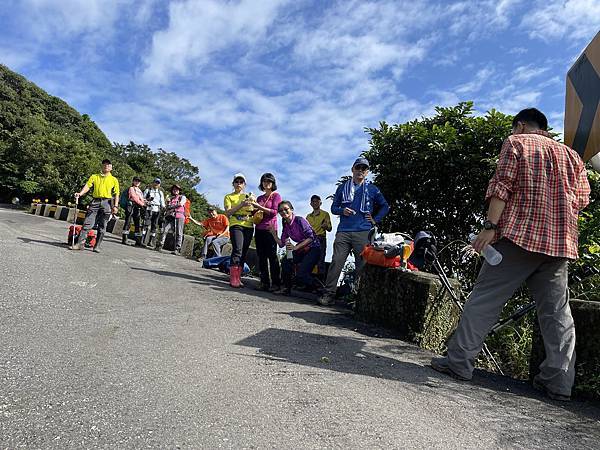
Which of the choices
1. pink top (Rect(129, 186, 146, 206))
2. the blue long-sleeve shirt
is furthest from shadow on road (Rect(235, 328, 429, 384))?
pink top (Rect(129, 186, 146, 206))

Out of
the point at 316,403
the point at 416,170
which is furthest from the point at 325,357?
the point at 416,170

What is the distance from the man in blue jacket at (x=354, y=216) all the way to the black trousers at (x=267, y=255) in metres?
1.09

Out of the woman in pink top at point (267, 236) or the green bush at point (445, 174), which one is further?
the woman in pink top at point (267, 236)

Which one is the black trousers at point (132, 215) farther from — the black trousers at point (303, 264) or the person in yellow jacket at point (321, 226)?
the black trousers at point (303, 264)

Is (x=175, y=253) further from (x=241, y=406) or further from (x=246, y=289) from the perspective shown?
(x=241, y=406)

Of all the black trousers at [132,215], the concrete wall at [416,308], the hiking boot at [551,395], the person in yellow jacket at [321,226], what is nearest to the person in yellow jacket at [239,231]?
the person in yellow jacket at [321,226]

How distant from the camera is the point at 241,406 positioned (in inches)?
86.2

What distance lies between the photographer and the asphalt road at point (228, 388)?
1910 mm

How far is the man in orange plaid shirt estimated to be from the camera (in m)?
2.96

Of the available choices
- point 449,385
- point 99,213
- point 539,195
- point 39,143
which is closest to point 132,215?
point 99,213

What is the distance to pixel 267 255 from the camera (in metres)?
6.78

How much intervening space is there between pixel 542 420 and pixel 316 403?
137 cm

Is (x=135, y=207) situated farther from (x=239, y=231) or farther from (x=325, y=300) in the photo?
(x=325, y=300)

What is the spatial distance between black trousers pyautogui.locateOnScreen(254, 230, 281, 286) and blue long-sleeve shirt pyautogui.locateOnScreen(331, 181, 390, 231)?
4.09ft
